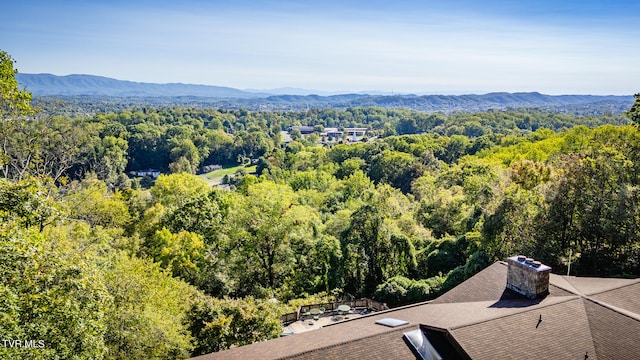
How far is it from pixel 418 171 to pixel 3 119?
64109 millimetres

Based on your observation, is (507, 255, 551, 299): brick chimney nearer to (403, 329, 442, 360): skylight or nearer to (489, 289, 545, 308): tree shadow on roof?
(489, 289, 545, 308): tree shadow on roof

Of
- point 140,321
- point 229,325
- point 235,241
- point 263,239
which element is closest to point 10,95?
point 140,321

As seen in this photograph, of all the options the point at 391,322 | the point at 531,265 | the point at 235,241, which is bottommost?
the point at 235,241

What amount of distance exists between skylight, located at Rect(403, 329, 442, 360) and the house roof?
0.17m

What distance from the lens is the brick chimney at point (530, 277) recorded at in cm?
1212

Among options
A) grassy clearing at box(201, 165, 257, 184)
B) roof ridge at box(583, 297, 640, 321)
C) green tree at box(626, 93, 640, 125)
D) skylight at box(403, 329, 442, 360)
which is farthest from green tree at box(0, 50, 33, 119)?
grassy clearing at box(201, 165, 257, 184)

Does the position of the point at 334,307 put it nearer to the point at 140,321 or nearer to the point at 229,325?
the point at 229,325

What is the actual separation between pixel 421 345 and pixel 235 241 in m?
19.5

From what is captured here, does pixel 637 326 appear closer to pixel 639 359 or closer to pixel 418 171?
pixel 639 359

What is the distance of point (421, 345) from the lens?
10000mm

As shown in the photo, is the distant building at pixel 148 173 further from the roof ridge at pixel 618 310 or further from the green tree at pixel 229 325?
the roof ridge at pixel 618 310

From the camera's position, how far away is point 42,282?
29.9ft

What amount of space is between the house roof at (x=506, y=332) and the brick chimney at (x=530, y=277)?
0.28 meters

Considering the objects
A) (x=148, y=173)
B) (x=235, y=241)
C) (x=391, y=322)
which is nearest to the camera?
(x=391, y=322)
